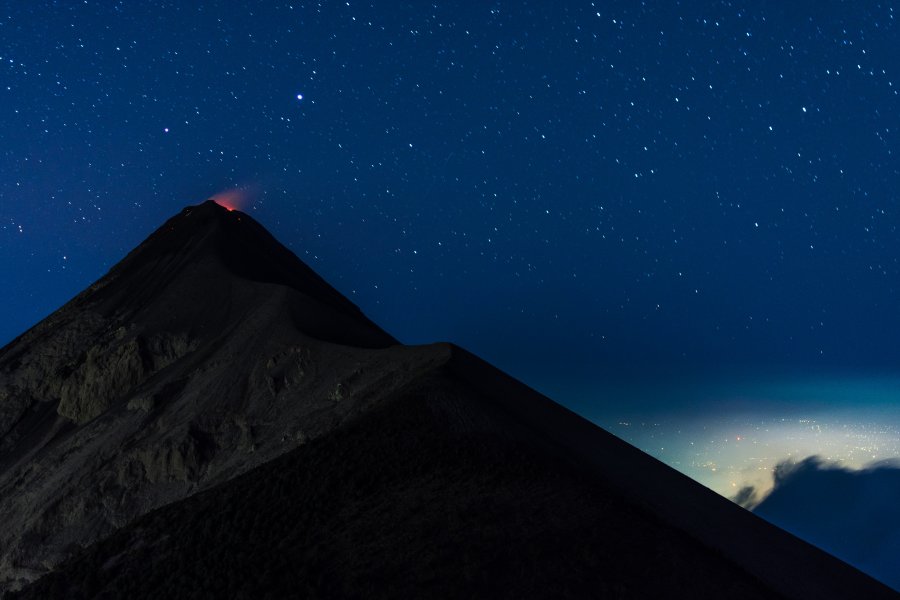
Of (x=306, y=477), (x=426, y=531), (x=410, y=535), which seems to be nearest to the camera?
(x=410, y=535)

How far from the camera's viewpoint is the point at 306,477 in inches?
1131

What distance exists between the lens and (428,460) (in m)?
28.7

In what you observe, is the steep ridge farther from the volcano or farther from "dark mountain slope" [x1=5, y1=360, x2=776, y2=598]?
"dark mountain slope" [x1=5, y1=360, x2=776, y2=598]

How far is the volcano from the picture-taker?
23344 millimetres

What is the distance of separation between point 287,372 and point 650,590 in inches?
1068

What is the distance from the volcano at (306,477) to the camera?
A: 23.3 metres

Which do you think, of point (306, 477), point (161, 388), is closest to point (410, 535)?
point (306, 477)

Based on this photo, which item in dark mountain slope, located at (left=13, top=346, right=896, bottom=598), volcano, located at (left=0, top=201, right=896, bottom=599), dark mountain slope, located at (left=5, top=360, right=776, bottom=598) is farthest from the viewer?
volcano, located at (left=0, top=201, right=896, bottom=599)

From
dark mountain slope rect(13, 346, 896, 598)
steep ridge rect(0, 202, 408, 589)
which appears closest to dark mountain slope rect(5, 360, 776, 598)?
dark mountain slope rect(13, 346, 896, 598)

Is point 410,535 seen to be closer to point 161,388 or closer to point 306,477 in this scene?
point 306,477

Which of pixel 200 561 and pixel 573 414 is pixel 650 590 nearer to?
pixel 200 561

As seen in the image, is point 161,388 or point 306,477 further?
point 161,388

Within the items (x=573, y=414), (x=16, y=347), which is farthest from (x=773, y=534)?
(x=16, y=347)

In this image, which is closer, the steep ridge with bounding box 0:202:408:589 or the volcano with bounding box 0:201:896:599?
the volcano with bounding box 0:201:896:599
